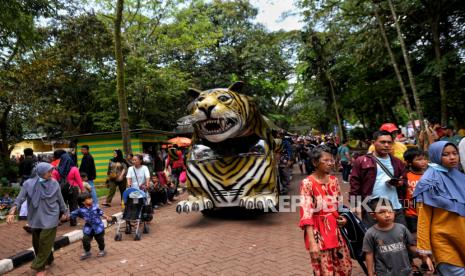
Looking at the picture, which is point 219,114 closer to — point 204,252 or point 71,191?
point 204,252

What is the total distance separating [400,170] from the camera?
445 cm

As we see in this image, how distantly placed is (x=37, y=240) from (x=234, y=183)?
3577 mm

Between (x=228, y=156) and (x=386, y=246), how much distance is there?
4718 millimetres

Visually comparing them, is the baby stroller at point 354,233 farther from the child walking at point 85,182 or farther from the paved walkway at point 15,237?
the child walking at point 85,182

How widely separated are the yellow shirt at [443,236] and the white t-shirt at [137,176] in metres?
5.92

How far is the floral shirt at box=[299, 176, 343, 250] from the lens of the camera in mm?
3354

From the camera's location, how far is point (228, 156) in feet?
25.6

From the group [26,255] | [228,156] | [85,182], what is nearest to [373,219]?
[228,156]

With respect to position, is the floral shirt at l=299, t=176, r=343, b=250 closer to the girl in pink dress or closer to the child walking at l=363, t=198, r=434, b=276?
the girl in pink dress

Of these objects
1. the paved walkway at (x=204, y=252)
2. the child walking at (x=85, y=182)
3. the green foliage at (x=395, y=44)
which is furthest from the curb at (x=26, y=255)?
the green foliage at (x=395, y=44)

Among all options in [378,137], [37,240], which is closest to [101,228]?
[37,240]

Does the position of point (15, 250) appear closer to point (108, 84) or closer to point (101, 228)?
point (101, 228)

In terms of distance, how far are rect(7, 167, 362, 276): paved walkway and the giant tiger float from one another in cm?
51

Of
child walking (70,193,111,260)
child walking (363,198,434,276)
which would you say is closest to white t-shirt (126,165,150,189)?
child walking (70,193,111,260)
